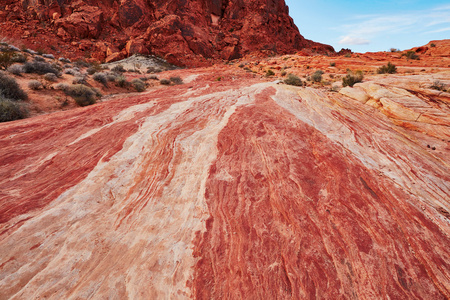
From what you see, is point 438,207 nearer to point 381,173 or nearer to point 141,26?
point 381,173

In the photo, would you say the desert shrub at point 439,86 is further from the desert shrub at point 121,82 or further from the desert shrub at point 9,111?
the desert shrub at point 121,82

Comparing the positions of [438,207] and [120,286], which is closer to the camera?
[120,286]

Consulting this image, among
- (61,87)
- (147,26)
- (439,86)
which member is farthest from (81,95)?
(147,26)

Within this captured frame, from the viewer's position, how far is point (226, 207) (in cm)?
358

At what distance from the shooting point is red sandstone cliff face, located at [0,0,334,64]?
30875mm

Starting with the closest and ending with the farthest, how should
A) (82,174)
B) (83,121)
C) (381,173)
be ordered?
1. (82,174)
2. (381,173)
3. (83,121)

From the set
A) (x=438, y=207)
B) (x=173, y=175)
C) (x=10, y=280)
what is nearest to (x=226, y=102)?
(x=173, y=175)

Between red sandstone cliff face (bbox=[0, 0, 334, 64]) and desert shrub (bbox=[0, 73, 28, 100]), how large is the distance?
22771 millimetres

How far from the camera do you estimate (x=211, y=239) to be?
10.0 ft

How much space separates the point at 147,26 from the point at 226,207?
137 feet

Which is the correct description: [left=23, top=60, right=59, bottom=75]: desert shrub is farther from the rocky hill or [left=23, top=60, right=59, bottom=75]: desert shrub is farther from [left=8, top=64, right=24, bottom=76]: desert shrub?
the rocky hill

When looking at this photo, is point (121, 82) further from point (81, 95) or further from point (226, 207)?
point (226, 207)

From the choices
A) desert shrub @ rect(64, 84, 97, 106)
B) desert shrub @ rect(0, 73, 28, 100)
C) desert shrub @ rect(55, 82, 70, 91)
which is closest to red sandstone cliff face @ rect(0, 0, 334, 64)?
desert shrub @ rect(55, 82, 70, 91)

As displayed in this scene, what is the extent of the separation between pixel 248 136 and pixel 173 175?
2.36m
